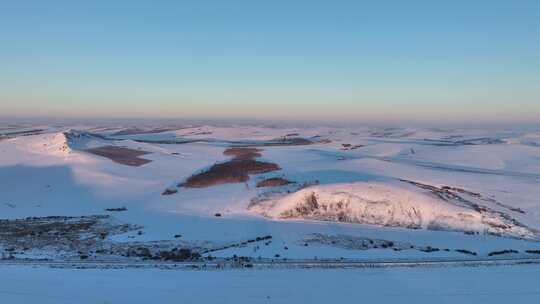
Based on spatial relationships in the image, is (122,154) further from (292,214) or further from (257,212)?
(292,214)

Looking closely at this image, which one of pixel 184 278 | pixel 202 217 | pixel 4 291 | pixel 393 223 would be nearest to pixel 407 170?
pixel 393 223

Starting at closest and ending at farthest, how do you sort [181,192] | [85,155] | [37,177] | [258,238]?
[258,238]
[181,192]
[37,177]
[85,155]

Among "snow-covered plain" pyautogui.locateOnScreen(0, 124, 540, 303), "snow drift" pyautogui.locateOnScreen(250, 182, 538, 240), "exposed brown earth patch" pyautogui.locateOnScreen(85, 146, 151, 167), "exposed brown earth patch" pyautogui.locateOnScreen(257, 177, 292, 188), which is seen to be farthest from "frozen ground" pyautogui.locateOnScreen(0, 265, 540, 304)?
"exposed brown earth patch" pyautogui.locateOnScreen(85, 146, 151, 167)

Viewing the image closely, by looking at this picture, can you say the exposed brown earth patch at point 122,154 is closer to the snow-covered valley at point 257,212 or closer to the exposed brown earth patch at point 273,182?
the snow-covered valley at point 257,212

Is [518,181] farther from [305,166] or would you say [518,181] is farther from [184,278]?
[184,278]

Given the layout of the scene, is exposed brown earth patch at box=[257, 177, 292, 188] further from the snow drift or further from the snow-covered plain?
the snow drift

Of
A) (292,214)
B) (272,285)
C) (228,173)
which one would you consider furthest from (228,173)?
(272,285)
